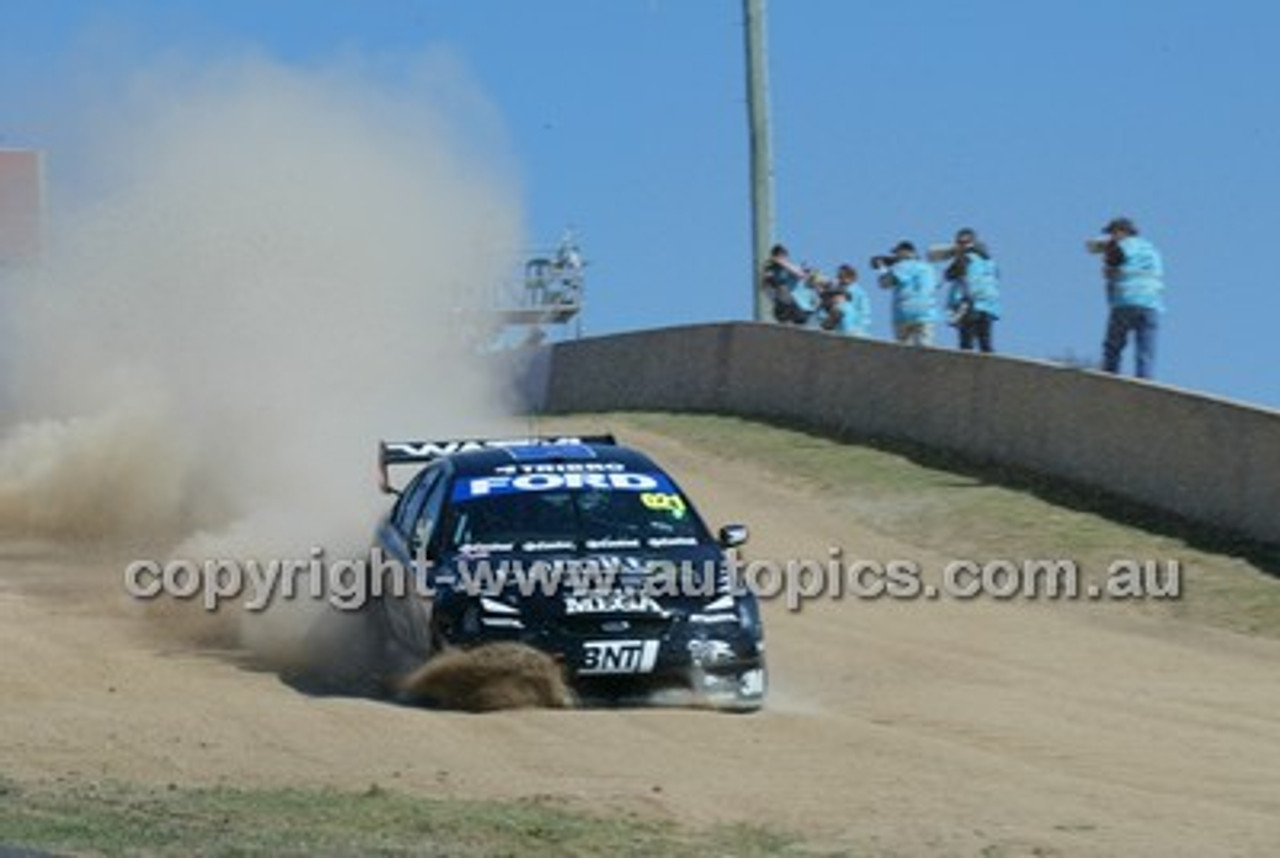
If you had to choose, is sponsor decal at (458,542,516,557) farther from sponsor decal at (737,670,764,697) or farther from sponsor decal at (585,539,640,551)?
sponsor decal at (737,670,764,697)

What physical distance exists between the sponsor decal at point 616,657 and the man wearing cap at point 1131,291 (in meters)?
9.84

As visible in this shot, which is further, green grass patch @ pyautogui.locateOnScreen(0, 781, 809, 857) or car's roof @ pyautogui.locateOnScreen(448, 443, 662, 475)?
car's roof @ pyautogui.locateOnScreen(448, 443, 662, 475)

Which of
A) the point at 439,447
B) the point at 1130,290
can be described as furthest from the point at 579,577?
the point at 1130,290

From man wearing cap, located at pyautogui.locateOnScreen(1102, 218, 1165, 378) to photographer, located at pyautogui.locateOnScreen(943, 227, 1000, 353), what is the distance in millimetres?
2907

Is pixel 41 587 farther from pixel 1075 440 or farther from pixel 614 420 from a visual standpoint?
pixel 614 420

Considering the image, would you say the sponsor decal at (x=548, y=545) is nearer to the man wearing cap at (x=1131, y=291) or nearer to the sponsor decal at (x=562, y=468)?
the sponsor decal at (x=562, y=468)

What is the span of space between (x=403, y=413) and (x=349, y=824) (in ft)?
59.2

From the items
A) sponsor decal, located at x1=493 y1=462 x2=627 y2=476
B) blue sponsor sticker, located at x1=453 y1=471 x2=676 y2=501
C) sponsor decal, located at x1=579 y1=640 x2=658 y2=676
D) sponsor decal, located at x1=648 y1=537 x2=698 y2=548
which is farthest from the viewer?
sponsor decal, located at x1=493 y1=462 x2=627 y2=476

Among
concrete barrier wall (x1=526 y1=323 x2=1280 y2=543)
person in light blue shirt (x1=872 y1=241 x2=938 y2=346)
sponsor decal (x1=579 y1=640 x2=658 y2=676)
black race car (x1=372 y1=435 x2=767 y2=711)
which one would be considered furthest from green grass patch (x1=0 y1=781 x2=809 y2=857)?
person in light blue shirt (x1=872 y1=241 x2=938 y2=346)

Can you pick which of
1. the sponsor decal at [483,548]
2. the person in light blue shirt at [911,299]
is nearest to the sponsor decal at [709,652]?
the sponsor decal at [483,548]

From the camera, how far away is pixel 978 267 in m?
25.8

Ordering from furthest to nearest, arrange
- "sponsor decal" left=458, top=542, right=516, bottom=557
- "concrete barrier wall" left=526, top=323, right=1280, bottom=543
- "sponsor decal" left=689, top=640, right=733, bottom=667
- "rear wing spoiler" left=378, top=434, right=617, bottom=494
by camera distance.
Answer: "concrete barrier wall" left=526, top=323, right=1280, bottom=543
"rear wing spoiler" left=378, top=434, right=617, bottom=494
"sponsor decal" left=458, top=542, right=516, bottom=557
"sponsor decal" left=689, top=640, right=733, bottom=667

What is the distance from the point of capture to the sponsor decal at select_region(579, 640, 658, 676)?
44.8 feet

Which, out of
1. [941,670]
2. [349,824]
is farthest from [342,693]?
[349,824]
